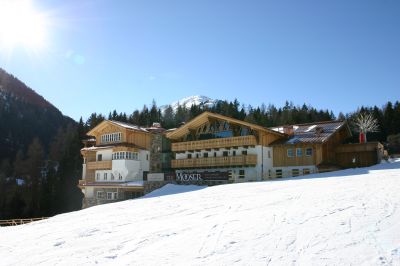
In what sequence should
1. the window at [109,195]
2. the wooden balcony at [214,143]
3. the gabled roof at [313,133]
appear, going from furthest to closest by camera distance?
the window at [109,195] → the wooden balcony at [214,143] → the gabled roof at [313,133]

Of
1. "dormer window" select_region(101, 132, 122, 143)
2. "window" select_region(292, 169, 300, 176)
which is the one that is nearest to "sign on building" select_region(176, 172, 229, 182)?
"window" select_region(292, 169, 300, 176)

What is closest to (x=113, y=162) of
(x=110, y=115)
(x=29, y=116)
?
(x=110, y=115)

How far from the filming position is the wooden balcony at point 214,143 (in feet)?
130

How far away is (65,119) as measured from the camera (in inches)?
4749

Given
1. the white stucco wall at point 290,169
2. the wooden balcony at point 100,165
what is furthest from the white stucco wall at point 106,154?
the white stucco wall at point 290,169

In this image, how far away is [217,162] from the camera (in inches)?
1649

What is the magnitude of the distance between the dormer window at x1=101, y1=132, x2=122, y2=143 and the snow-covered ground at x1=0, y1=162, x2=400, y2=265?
30.1m

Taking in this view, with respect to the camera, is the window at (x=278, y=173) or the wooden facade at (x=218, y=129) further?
the wooden facade at (x=218, y=129)

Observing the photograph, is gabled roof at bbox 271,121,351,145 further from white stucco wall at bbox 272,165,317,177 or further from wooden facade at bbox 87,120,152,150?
wooden facade at bbox 87,120,152,150

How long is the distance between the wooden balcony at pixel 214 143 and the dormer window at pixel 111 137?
7450 millimetres

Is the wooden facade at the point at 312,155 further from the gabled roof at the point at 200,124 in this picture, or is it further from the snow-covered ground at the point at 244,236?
the snow-covered ground at the point at 244,236

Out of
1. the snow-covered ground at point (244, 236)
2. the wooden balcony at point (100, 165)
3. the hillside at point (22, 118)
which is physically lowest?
the snow-covered ground at point (244, 236)

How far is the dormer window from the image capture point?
157 feet

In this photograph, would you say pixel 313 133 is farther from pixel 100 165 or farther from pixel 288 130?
pixel 100 165
